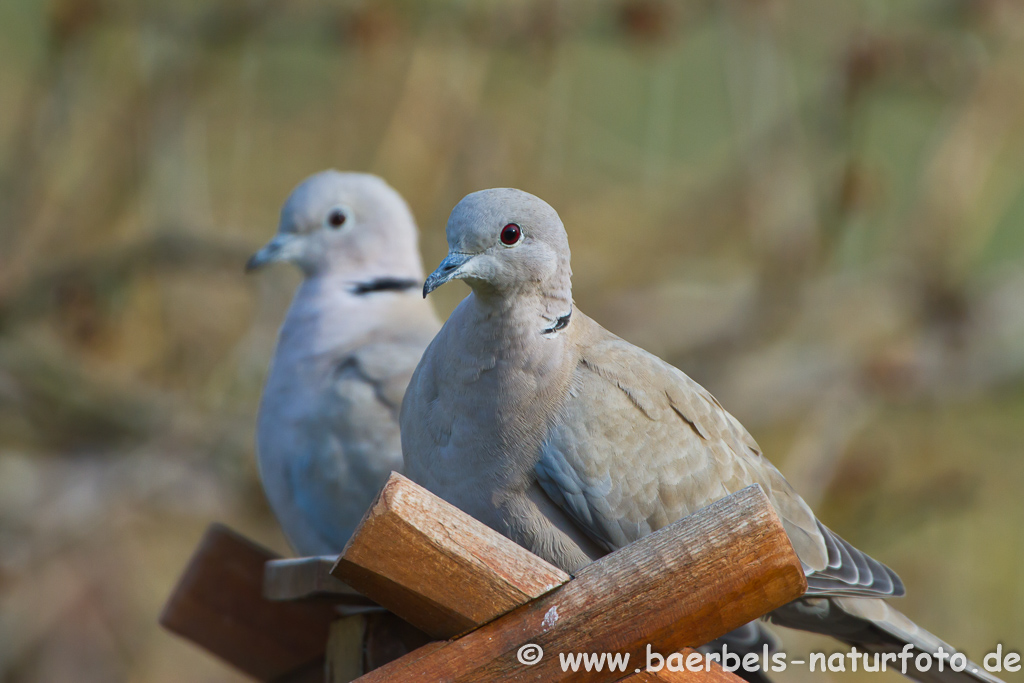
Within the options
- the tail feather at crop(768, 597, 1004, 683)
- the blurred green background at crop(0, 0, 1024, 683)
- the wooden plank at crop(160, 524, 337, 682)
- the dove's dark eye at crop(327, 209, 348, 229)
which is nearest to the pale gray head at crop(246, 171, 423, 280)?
the dove's dark eye at crop(327, 209, 348, 229)

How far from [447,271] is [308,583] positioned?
2.26ft

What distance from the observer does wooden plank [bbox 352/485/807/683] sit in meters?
1.49

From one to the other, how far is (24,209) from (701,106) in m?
3.67

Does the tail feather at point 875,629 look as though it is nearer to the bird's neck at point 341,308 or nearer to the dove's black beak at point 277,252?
the bird's neck at point 341,308

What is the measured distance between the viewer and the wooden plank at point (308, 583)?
1.99 m

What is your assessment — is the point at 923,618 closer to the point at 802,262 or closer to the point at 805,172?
the point at 802,262

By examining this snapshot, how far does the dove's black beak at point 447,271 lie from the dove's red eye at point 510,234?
0.07 metres

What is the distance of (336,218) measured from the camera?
3109mm

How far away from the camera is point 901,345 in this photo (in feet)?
19.6

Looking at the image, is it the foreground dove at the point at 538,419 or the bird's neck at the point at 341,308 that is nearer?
the foreground dove at the point at 538,419

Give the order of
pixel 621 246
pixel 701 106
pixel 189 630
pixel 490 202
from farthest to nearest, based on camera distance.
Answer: pixel 701 106 → pixel 621 246 → pixel 189 630 → pixel 490 202

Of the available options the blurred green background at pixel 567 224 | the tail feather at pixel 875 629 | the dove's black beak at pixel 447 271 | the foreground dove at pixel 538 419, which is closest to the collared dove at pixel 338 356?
the foreground dove at pixel 538 419

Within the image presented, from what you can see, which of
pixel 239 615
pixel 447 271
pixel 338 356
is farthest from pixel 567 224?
pixel 447 271

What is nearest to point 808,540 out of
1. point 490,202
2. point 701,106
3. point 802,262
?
point 490,202
